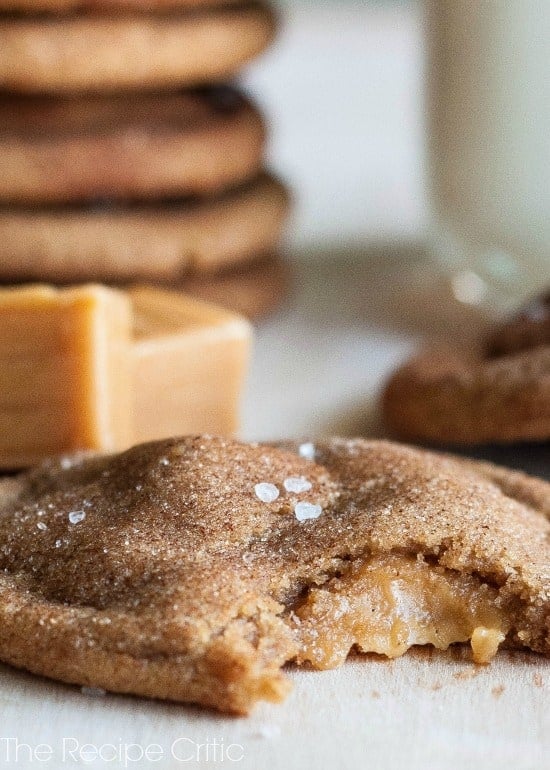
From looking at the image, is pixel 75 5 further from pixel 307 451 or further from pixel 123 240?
pixel 307 451

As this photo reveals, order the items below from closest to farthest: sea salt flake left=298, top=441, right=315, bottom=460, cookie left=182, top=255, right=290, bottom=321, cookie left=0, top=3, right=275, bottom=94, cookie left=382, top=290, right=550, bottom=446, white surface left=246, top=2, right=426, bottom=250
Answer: sea salt flake left=298, top=441, right=315, bottom=460
cookie left=382, top=290, right=550, bottom=446
cookie left=0, top=3, right=275, bottom=94
cookie left=182, top=255, right=290, bottom=321
white surface left=246, top=2, right=426, bottom=250

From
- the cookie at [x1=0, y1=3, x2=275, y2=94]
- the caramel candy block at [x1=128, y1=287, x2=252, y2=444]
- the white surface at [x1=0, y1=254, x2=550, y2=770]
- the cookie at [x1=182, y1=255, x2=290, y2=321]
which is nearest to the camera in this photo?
the white surface at [x1=0, y1=254, x2=550, y2=770]

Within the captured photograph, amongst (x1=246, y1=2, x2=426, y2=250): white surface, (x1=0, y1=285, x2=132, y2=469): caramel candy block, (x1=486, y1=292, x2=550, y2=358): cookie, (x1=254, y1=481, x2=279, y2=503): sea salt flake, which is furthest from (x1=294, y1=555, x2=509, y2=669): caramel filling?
(x1=246, y1=2, x2=426, y2=250): white surface

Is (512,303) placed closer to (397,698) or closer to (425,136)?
(425,136)

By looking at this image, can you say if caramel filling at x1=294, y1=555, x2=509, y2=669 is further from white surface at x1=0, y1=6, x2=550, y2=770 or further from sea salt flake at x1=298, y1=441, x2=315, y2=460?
sea salt flake at x1=298, y1=441, x2=315, y2=460

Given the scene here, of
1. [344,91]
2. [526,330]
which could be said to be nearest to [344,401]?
[526,330]
